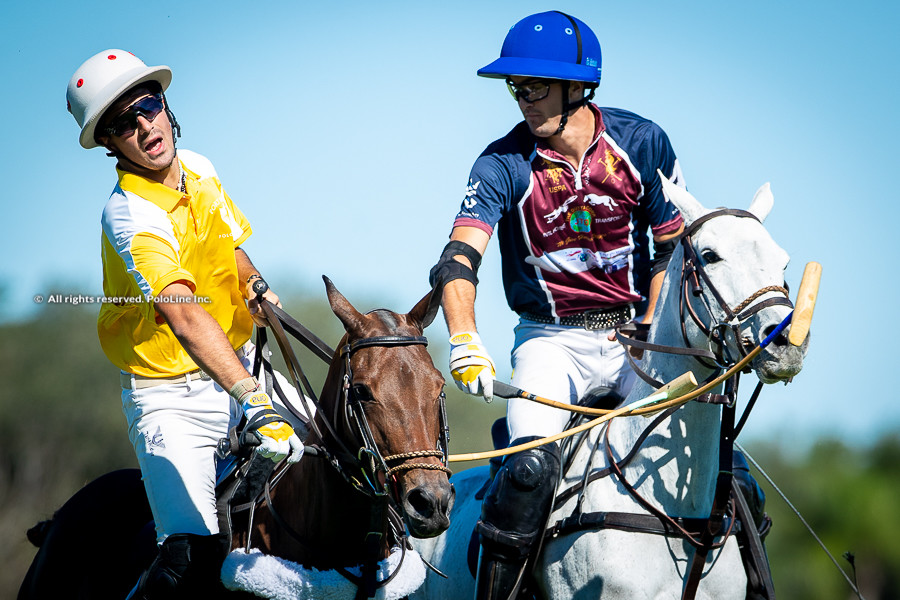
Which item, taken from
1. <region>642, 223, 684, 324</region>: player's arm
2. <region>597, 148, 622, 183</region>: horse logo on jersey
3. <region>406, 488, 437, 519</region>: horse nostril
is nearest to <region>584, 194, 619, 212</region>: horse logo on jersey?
<region>597, 148, 622, 183</region>: horse logo on jersey

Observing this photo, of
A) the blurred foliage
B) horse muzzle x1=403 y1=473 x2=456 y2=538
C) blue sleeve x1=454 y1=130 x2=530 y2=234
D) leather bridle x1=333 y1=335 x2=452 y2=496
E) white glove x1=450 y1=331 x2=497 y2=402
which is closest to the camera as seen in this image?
horse muzzle x1=403 y1=473 x2=456 y2=538

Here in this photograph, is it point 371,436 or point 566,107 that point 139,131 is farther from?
point 566,107

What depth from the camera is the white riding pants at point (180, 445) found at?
197 inches

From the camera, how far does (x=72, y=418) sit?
3069 centimetres

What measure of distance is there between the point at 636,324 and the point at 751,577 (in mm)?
1560

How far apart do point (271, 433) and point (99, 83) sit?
216cm

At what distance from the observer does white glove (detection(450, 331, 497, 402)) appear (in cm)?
510

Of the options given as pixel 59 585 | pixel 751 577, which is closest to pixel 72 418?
pixel 59 585

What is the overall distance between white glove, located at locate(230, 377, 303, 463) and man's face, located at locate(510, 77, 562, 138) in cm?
263

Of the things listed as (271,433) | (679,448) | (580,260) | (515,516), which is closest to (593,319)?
(580,260)

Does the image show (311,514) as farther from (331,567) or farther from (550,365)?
(550,365)

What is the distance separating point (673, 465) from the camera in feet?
17.4

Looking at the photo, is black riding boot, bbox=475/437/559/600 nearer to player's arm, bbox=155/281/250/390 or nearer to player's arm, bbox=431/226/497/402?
player's arm, bbox=431/226/497/402

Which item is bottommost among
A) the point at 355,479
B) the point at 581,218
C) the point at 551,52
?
the point at 355,479
